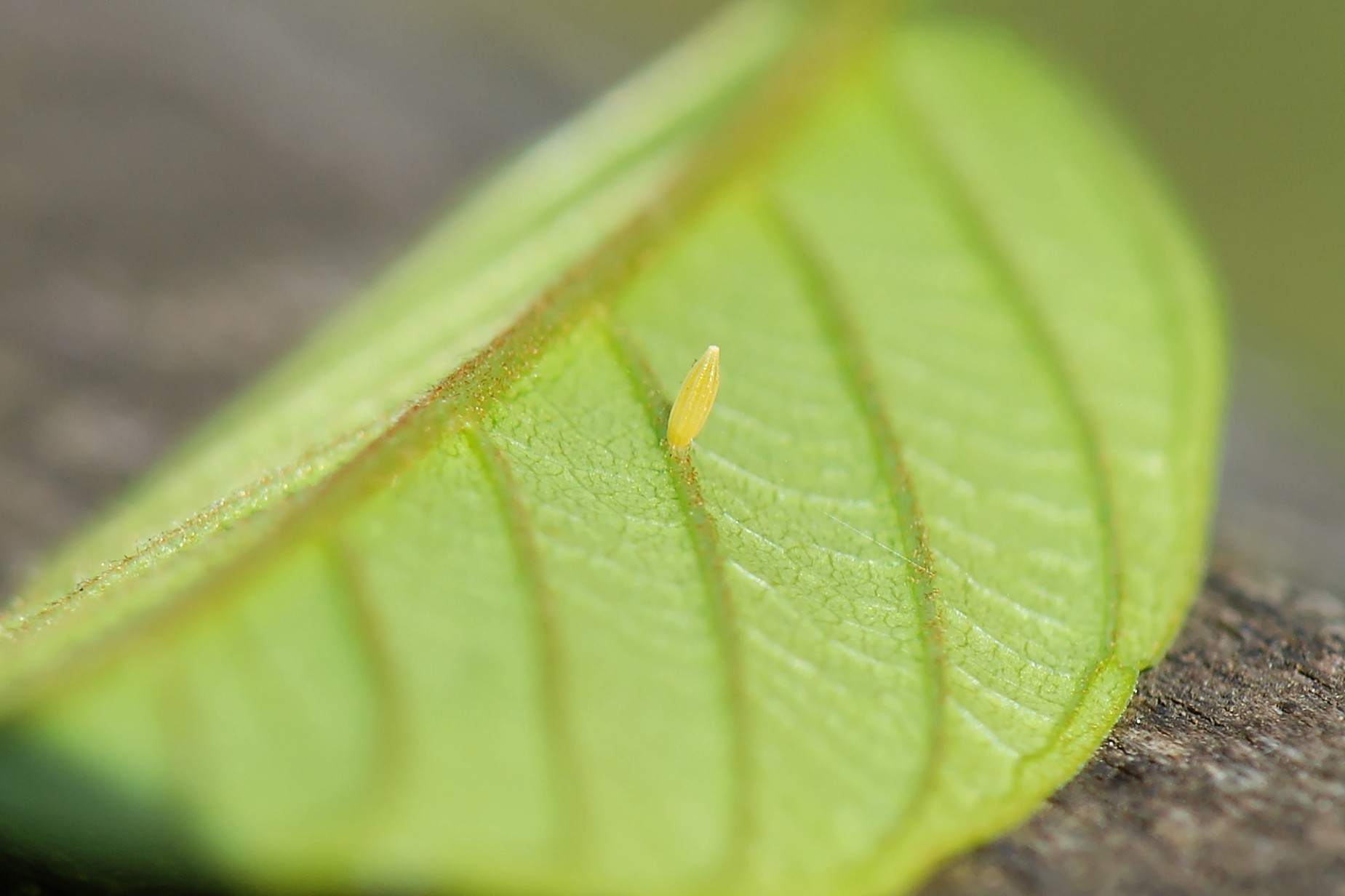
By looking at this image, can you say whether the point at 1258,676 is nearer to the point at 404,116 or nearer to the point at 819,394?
the point at 819,394

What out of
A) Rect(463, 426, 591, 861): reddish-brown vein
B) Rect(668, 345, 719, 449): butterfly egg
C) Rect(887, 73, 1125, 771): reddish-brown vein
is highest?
Rect(887, 73, 1125, 771): reddish-brown vein

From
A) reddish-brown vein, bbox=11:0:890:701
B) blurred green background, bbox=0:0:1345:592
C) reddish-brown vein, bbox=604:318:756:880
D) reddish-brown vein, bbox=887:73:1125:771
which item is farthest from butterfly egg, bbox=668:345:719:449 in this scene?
blurred green background, bbox=0:0:1345:592

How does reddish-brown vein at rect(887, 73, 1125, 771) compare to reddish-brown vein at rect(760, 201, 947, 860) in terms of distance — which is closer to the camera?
reddish-brown vein at rect(760, 201, 947, 860)

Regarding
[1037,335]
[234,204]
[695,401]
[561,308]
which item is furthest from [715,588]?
[234,204]

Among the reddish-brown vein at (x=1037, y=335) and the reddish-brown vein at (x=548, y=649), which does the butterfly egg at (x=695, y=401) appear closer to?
the reddish-brown vein at (x=548, y=649)

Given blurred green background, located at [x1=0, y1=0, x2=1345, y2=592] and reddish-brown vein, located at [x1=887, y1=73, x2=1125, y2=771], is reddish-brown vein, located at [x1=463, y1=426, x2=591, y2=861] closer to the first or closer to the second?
reddish-brown vein, located at [x1=887, y1=73, x2=1125, y2=771]

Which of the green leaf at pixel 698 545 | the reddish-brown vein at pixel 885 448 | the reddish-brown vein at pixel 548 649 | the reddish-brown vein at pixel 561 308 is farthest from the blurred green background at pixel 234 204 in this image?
the reddish-brown vein at pixel 548 649
